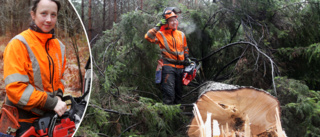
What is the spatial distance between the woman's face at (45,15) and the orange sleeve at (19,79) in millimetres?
113

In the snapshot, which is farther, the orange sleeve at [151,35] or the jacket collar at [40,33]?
the orange sleeve at [151,35]

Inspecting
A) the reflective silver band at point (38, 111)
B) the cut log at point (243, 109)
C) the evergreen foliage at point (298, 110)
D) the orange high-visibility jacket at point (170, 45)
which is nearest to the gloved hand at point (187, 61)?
the orange high-visibility jacket at point (170, 45)

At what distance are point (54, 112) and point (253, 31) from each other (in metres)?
4.63

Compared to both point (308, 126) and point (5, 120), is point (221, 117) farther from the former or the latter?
point (5, 120)

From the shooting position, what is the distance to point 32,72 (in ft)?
3.34

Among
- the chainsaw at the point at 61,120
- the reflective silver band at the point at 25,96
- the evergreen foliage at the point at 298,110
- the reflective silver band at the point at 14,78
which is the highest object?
the reflective silver band at the point at 14,78

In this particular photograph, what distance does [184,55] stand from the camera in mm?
4555

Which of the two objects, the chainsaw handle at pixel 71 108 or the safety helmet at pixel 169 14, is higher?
the safety helmet at pixel 169 14

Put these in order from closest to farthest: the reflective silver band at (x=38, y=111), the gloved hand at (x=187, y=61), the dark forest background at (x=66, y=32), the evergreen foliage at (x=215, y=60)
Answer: the dark forest background at (x=66, y=32) → the reflective silver band at (x=38, y=111) → the evergreen foliage at (x=215, y=60) → the gloved hand at (x=187, y=61)

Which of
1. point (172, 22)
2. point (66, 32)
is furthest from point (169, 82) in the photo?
point (66, 32)

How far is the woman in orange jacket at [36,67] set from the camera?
959 mm

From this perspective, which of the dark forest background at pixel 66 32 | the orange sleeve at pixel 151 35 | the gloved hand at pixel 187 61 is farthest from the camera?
the gloved hand at pixel 187 61

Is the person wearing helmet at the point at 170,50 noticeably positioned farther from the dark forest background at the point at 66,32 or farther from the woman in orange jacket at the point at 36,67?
the woman in orange jacket at the point at 36,67

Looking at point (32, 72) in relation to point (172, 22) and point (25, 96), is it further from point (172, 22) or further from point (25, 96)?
point (172, 22)
